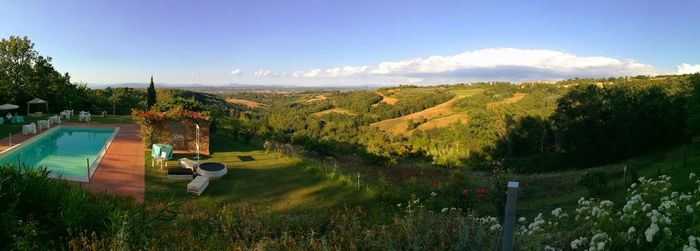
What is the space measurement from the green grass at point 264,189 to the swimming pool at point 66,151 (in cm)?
174

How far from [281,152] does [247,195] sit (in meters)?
5.36

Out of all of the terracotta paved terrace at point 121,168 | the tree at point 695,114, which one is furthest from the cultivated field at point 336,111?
the terracotta paved terrace at point 121,168

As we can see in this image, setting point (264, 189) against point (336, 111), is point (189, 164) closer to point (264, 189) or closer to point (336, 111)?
point (264, 189)

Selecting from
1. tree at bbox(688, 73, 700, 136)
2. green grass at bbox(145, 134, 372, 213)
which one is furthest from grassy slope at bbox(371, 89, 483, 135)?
green grass at bbox(145, 134, 372, 213)

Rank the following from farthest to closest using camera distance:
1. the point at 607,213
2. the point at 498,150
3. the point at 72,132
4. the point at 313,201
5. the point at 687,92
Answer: the point at 498,150
the point at 687,92
the point at 72,132
the point at 313,201
the point at 607,213

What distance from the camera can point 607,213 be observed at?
3.88 metres

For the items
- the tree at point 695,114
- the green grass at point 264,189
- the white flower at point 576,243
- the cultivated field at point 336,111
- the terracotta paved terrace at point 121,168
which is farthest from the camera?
the cultivated field at point 336,111

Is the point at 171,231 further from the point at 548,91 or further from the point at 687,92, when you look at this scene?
the point at 548,91

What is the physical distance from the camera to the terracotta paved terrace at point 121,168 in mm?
9734

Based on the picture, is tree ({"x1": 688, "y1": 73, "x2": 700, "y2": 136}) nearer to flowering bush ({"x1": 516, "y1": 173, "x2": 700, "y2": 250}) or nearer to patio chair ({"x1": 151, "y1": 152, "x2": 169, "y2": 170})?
flowering bush ({"x1": 516, "y1": 173, "x2": 700, "y2": 250})

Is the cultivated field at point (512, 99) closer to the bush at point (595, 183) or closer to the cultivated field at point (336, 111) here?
the cultivated field at point (336, 111)

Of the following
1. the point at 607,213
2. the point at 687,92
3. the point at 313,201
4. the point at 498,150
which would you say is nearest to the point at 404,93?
the point at 498,150

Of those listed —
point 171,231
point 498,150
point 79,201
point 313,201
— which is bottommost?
point 498,150

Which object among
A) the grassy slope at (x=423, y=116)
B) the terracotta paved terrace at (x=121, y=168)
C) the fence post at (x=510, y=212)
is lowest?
the grassy slope at (x=423, y=116)
